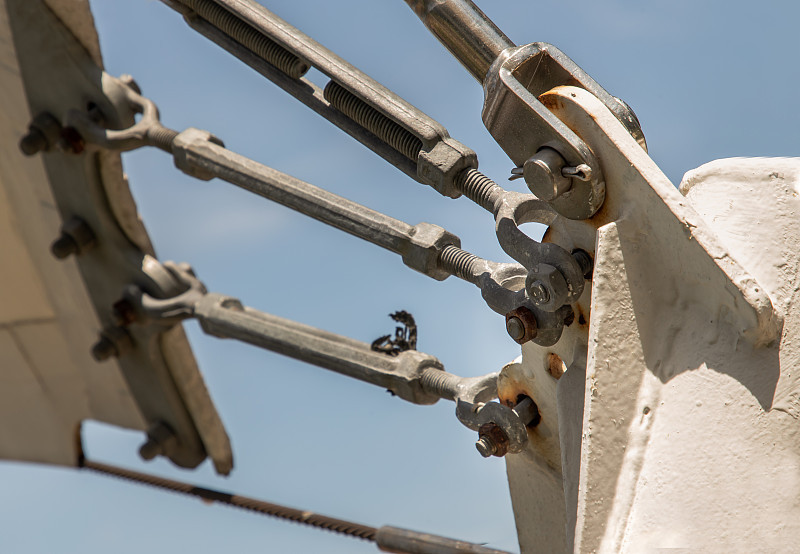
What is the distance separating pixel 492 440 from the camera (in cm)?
191

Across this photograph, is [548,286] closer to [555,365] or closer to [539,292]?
[539,292]

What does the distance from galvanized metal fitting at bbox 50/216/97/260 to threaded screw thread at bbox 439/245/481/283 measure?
5.81ft

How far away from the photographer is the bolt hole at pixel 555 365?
71.1 inches

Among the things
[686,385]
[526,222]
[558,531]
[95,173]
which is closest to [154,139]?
[95,173]

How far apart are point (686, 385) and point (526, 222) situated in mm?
605

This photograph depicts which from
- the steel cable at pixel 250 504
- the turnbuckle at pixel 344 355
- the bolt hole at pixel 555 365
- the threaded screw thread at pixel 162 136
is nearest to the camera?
the bolt hole at pixel 555 365

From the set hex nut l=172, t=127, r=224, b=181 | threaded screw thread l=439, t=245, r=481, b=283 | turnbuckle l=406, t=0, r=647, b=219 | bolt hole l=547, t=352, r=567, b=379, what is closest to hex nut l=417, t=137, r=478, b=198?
threaded screw thread l=439, t=245, r=481, b=283

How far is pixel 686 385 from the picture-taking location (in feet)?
4.53

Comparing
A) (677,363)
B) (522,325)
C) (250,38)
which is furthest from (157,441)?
→ (677,363)

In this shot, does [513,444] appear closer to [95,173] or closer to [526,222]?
[526,222]

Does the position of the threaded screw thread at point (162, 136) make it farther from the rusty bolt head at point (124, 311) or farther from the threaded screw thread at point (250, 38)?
the rusty bolt head at point (124, 311)

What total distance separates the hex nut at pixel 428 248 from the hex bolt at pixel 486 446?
501 mm

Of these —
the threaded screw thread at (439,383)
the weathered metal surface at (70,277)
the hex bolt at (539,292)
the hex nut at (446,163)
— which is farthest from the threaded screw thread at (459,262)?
the weathered metal surface at (70,277)

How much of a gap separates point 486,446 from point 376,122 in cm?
77
